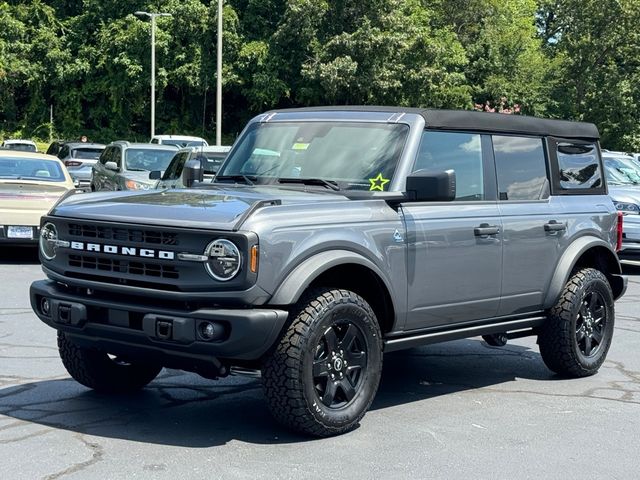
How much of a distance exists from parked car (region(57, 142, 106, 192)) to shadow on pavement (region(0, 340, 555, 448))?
22.5 m

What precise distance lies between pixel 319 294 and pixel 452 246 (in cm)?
120

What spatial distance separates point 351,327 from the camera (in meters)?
5.86

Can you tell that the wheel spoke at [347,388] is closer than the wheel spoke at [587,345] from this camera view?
Yes

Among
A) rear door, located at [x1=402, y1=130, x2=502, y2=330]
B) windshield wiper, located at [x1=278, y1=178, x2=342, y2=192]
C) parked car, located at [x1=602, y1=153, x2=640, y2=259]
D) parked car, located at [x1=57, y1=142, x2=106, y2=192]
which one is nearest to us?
rear door, located at [x1=402, y1=130, x2=502, y2=330]

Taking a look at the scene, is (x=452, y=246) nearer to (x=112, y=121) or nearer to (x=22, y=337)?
(x=22, y=337)

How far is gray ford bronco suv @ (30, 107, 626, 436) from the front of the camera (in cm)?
540

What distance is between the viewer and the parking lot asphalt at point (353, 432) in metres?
5.23

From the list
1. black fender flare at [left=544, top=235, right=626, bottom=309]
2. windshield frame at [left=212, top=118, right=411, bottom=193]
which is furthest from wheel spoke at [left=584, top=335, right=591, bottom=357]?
windshield frame at [left=212, top=118, right=411, bottom=193]

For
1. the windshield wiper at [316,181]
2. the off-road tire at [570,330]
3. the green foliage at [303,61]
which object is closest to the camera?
the windshield wiper at [316,181]

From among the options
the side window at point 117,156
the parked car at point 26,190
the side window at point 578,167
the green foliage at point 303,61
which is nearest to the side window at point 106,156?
the side window at point 117,156

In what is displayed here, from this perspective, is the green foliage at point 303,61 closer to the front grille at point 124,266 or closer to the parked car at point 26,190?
the parked car at point 26,190

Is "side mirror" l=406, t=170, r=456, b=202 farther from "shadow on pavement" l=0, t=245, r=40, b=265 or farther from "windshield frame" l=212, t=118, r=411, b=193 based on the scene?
"shadow on pavement" l=0, t=245, r=40, b=265

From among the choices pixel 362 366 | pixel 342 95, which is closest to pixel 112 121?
pixel 342 95

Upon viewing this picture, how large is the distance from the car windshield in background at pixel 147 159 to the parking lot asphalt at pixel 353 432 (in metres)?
11.6
